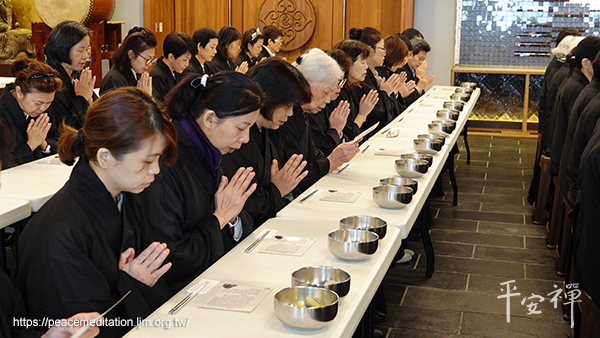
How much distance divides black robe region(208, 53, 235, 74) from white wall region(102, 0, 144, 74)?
264 centimetres

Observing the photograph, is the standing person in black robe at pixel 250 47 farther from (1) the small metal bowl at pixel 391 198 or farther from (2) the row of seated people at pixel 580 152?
(1) the small metal bowl at pixel 391 198

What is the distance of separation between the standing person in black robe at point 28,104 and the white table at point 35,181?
477mm

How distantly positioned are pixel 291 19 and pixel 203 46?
338 centimetres

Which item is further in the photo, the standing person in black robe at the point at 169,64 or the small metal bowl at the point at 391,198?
the standing person in black robe at the point at 169,64

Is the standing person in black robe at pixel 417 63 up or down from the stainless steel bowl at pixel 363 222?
up

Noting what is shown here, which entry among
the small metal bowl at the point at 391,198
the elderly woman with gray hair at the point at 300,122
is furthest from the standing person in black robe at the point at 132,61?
the small metal bowl at the point at 391,198

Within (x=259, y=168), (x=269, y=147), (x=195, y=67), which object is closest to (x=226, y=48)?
(x=195, y=67)

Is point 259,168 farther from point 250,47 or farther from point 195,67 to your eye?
point 250,47

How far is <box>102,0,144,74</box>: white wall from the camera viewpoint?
10.6 metres

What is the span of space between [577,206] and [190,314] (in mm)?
2249

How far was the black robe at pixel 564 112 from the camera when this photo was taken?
4.68m

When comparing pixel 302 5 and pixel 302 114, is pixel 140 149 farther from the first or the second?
pixel 302 5

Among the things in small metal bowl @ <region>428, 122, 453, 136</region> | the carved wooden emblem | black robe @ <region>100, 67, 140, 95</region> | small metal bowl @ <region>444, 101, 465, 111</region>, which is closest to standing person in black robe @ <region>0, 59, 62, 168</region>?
black robe @ <region>100, 67, 140, 95</region>

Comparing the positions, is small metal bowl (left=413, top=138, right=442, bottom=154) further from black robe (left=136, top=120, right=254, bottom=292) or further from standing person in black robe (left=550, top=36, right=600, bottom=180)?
black robe (left=136, top=120, right=254, bottom=292)
